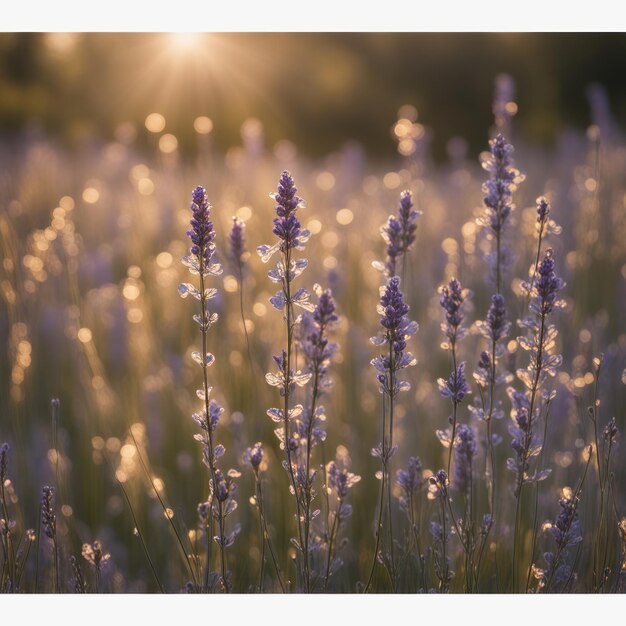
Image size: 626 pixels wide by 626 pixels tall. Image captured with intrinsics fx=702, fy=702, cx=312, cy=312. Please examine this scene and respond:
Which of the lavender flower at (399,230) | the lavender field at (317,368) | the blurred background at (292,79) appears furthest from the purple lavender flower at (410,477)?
the blurred background at (292,79)

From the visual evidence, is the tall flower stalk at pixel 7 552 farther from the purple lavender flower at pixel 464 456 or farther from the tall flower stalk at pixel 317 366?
the purple lavender flower at pixel 464 456

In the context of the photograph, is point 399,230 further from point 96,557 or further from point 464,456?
point 96,557

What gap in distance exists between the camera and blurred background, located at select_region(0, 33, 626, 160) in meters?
2.04

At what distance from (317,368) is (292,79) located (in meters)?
1.27

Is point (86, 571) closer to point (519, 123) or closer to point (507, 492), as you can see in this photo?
point (507, 492)

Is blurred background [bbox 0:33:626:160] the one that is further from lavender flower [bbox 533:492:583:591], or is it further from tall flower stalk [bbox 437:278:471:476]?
lavender flower [bbox 533:492:583:591]

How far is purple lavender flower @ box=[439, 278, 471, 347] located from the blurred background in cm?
93

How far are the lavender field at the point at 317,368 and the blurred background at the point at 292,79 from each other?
0.06m

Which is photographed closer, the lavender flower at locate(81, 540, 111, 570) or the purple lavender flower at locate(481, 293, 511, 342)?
the purple lavender flower at locate(481, 293, 511, 342)

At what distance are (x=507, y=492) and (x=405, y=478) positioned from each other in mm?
534

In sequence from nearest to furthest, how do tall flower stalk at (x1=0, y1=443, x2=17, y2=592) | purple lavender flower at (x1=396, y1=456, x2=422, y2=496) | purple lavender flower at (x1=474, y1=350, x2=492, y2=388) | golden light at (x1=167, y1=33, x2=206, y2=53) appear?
purple lavender flower at (x1=474, y1=350, x2=492, y2=388) → purple lavender flower at (x1=396, y1=456, x2=422, y2=496) → tall flower stalk at (x1=0, y1=443, x2=17, y2=592) → golden light at (x1=167, y1=33, x2=206, y2=53)

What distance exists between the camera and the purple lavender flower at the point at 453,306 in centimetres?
140

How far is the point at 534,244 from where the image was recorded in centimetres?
216

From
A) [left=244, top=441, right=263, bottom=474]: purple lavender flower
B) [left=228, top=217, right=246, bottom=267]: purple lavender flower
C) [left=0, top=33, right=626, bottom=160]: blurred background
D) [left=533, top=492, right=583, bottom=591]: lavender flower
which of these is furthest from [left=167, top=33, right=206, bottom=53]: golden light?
[left=533, top=492, right=583, bottom=591]: lavender flower
